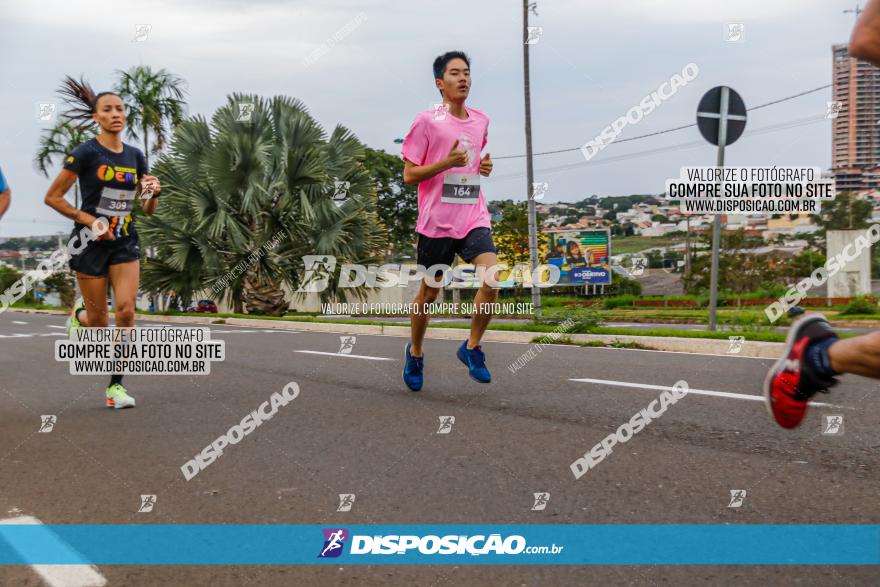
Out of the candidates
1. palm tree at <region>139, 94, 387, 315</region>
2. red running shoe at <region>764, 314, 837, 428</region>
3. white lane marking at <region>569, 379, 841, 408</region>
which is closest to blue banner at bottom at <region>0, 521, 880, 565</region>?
red running shoe at <region>764, 314, 837, 428</region>

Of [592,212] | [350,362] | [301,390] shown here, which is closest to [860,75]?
[350,362]

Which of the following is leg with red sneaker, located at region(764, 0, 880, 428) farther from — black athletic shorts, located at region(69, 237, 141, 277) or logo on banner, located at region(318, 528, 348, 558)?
black athletic shorts, located at region(69, 237, 141, 277)

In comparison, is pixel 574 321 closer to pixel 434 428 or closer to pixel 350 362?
pixel 350 362

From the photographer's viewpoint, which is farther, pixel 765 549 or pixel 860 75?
pixel 860 75

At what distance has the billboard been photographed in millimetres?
61812

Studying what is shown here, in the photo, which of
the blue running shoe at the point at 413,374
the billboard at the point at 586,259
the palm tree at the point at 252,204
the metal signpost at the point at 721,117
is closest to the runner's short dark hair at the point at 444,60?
the blue running shoe at the point at 413,374

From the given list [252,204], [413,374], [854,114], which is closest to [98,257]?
[413,374]

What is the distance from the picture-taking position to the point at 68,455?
4.23 metres

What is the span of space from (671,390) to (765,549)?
128 inches

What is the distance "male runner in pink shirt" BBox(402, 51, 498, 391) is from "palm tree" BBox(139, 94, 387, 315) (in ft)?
51.2

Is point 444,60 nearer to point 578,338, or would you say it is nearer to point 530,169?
point 578,338

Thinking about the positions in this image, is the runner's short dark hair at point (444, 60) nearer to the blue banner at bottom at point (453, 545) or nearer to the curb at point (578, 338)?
the blue banner at bottom at point (453, 545)

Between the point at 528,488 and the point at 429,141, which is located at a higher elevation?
the point at 429,141

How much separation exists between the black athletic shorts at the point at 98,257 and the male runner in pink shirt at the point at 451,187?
77.1 inches
